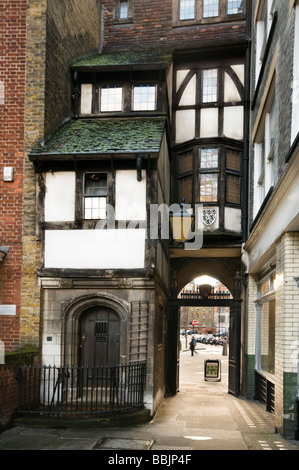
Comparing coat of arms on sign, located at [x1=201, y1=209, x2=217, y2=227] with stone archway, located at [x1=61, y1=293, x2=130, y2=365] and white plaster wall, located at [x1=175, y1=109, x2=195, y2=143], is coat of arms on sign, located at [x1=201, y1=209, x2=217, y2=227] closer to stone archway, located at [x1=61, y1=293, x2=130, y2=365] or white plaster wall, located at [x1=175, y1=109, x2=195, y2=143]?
white plaster wall, located at [x1=175, y1=109, x2=195, y2=143]

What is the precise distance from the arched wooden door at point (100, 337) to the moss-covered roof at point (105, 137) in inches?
152

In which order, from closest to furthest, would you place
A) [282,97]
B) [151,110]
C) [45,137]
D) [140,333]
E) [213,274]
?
1. [282,97]
2. [140,333]
3. [45,137]
4. [151,110]
5. [213,274]

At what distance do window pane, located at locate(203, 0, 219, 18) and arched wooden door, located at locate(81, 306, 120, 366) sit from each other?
1123 centimetres

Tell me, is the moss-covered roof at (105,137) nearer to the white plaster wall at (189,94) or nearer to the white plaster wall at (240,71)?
the white plaster wall at (189,94)

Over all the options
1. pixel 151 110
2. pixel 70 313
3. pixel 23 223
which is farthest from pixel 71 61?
pixel 70 313

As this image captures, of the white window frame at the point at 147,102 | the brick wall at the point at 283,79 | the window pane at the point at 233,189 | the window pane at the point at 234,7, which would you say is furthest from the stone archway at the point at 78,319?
the window pane at the point at 234,7

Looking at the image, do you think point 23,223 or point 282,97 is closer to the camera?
point 282,97

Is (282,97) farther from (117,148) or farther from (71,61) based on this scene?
(71,61)

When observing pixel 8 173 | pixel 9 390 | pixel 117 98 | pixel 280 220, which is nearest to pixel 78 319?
pixel 9 390

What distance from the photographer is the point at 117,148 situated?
1196 cm

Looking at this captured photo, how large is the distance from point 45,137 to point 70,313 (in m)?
4.39

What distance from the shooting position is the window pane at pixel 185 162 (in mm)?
16406

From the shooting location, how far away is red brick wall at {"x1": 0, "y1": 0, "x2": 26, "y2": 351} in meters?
12.1

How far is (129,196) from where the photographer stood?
12.0m
